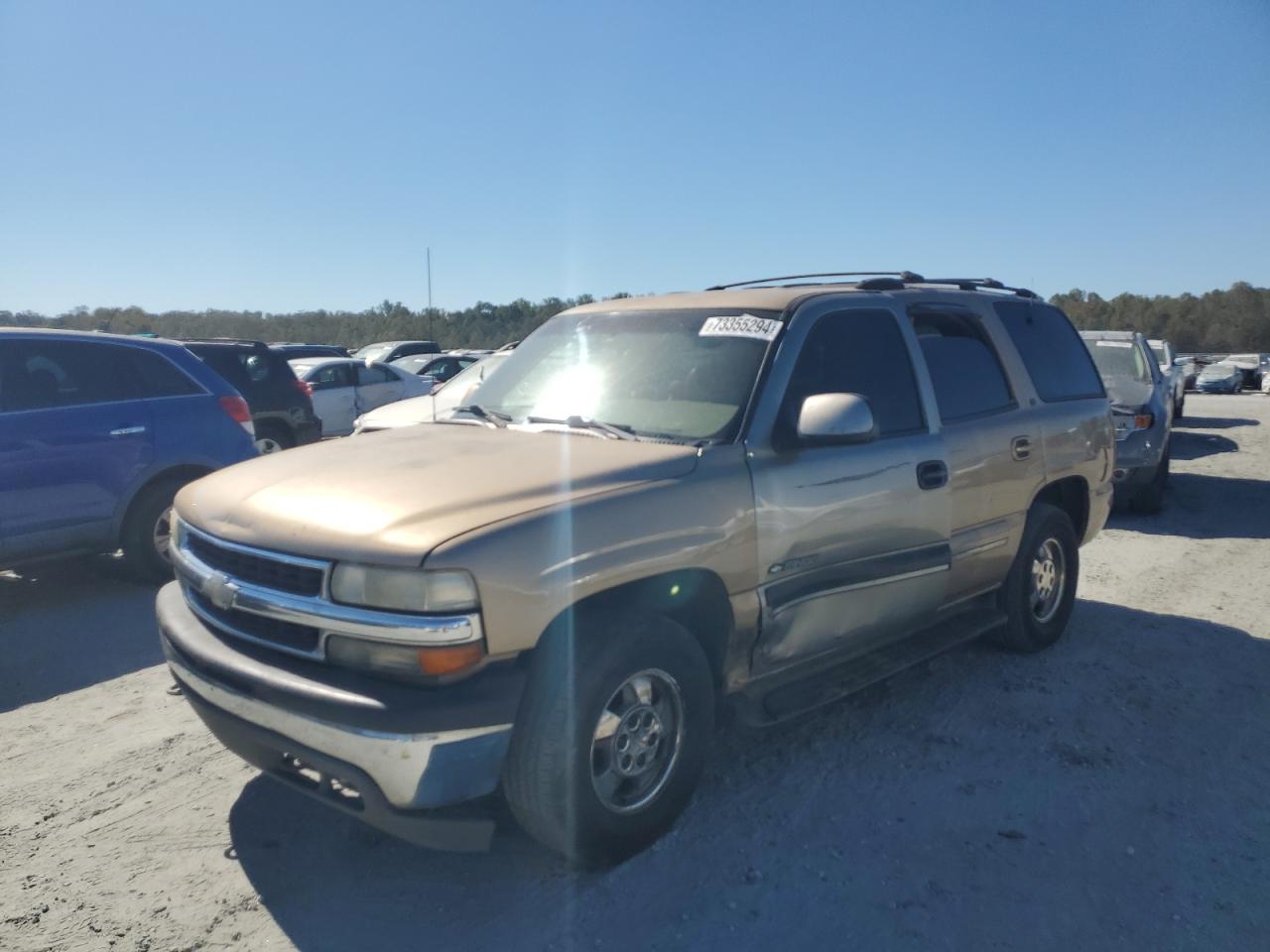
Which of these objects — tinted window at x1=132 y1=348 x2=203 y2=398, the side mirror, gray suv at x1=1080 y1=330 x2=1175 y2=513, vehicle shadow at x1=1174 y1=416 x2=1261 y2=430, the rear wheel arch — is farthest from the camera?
vehicle shadow at x1=1174 y1=416 x2=1261 y2=430

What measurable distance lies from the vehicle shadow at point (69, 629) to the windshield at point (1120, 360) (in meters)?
9.60

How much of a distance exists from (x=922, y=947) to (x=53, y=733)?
3774 millimetres

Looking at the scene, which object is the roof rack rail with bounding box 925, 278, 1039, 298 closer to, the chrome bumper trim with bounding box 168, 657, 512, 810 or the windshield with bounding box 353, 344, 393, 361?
the chrome bumper trim with bounding box 168, 657, 512, 810

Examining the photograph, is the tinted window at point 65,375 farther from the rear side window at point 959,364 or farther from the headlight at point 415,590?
the rear side window at point 959,364

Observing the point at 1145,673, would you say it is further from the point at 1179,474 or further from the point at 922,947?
the point at 1179,474

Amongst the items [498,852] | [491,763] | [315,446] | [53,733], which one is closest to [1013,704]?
[498,852]

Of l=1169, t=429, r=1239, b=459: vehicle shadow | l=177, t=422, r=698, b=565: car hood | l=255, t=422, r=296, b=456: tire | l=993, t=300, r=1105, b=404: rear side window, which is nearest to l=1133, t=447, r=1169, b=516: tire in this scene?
l=993, t=300, r=1105, b=404: rear side window

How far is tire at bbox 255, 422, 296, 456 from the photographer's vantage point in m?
12.1

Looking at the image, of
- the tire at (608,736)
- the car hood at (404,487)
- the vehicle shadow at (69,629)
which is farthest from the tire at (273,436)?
the tire at (608,736)

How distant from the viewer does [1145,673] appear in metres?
5.18

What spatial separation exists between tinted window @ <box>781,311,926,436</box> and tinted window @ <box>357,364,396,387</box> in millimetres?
11974

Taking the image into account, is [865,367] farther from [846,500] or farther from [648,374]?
[648,374]

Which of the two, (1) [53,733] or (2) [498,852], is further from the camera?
(1) [53,733]

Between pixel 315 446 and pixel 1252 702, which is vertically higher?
pixel 315 446
